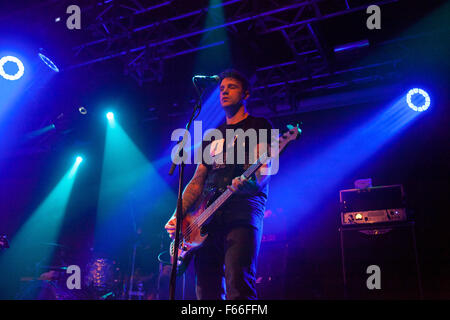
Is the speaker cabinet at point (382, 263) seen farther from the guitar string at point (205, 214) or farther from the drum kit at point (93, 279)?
the drum kit at point (93, 279)

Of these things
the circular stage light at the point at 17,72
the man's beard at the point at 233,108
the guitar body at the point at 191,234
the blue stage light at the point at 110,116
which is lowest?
the guitar body at the point at 191,234

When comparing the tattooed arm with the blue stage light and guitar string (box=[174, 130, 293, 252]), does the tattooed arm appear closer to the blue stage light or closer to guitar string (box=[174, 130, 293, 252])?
guitar string (box=[174, 130, 293, 252])

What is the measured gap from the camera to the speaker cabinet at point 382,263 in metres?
4.55

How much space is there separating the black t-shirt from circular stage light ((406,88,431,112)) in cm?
491

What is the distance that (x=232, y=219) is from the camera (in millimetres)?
2445

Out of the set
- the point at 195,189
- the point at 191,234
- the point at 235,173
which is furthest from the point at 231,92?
the point at 191,234

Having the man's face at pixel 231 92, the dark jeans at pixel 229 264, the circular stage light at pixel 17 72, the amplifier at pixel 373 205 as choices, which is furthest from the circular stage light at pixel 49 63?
the amplifier at pixel 373 205

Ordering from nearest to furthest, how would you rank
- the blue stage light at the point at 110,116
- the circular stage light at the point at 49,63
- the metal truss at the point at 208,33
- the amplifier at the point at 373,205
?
1. the amplifier at the point at 373,205
2. the metal truss at the point at 208,33
3. the circular stage light at the point at 49,63
4. the blue stage light at the point at 110,116

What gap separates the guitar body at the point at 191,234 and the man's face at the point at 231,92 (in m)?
0.78

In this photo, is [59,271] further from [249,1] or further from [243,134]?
[249,1]

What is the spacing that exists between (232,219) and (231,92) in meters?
1.08

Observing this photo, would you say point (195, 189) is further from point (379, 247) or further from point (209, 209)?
point (379, 247)

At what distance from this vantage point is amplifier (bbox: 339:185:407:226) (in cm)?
493

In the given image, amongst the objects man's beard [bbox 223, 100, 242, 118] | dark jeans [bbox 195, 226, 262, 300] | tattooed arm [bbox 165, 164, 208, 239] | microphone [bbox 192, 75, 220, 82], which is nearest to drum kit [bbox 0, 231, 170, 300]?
tattooed arm [bbox 165, 164, 208, 239]
